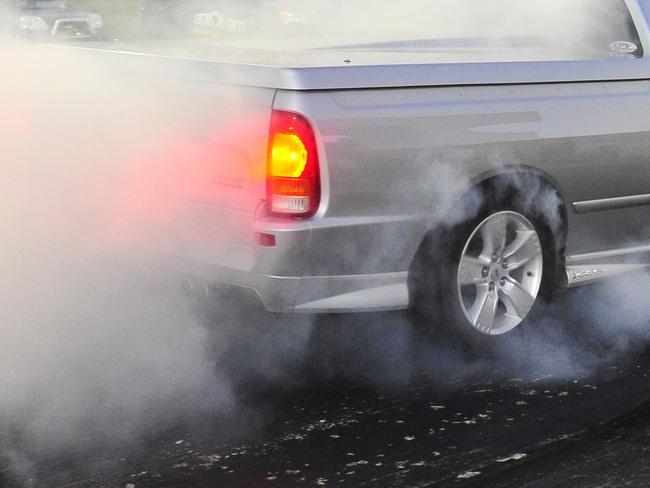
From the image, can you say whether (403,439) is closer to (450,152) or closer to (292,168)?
(292,168)

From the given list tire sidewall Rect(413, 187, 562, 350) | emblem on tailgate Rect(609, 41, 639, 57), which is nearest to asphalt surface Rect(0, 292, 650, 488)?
tire sidewall Rect(413, 187, 562, 350)

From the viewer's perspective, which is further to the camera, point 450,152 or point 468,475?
point 450,152

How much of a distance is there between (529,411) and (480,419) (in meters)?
0.20

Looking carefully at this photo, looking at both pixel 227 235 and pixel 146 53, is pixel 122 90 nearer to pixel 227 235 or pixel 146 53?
pixel 146 53

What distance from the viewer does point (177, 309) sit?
4.70 m

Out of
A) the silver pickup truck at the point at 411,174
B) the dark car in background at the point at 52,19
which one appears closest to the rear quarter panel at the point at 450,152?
the silver pickup truck at the point at 411,174

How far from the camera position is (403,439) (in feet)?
12.5

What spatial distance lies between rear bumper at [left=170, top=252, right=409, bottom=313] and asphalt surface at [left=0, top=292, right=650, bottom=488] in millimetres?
338

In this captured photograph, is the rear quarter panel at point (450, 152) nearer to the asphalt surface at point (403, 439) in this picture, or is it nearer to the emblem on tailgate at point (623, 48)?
the emblem on tailgate at point (623, 48)

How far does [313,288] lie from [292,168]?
1.42 ft

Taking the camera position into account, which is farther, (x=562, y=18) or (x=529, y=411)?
(x=562, y=18)

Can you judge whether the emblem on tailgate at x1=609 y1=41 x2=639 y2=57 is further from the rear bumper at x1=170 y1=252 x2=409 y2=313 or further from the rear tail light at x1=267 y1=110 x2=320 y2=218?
the rear tail light at x1=267 y1=110 x2=320 y2=218

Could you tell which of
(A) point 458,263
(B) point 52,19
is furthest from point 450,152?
(B) point 52,19

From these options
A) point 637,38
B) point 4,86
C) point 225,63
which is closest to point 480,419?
point 225,63
